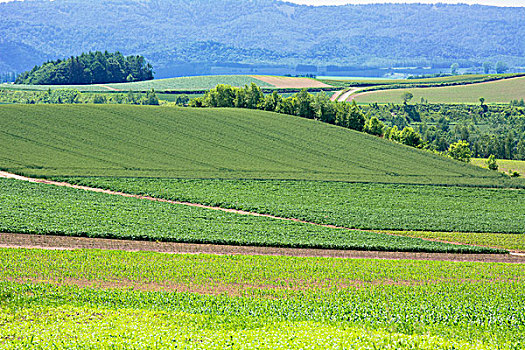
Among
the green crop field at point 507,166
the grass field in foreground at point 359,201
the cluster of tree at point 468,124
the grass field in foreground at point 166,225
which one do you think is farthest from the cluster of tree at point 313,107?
the grass field in foreground at point 166,225

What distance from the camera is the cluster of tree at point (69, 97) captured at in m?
144

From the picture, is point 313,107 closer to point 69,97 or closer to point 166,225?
point 69,97

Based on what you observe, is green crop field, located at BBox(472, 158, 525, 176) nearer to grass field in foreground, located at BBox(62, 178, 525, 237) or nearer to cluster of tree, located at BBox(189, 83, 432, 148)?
cluster of tree, located at BBox(189, 83, 432, 148)

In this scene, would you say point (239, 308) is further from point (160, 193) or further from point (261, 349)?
point (160, 193)

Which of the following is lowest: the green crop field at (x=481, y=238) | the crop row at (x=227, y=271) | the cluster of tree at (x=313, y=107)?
the green crop field at (x=481, y=238)

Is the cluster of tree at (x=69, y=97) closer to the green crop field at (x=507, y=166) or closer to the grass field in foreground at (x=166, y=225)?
the green crop field at (x=507, y=166)

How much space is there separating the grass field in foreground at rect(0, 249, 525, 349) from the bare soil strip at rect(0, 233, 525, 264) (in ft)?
9.65

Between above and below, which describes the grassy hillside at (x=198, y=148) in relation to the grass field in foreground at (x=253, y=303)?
Result: above

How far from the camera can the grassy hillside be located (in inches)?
2987

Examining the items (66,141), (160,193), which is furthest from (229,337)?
(66,141)

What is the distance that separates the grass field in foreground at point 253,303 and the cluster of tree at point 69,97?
109 metres

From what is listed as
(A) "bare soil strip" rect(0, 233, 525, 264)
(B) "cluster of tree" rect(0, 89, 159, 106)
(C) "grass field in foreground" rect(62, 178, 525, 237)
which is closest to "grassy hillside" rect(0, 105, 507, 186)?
(C) "grass field in foreground" rect(62, 178, 525, 237)

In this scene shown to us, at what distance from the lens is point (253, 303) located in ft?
96.2

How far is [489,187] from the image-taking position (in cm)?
8275
